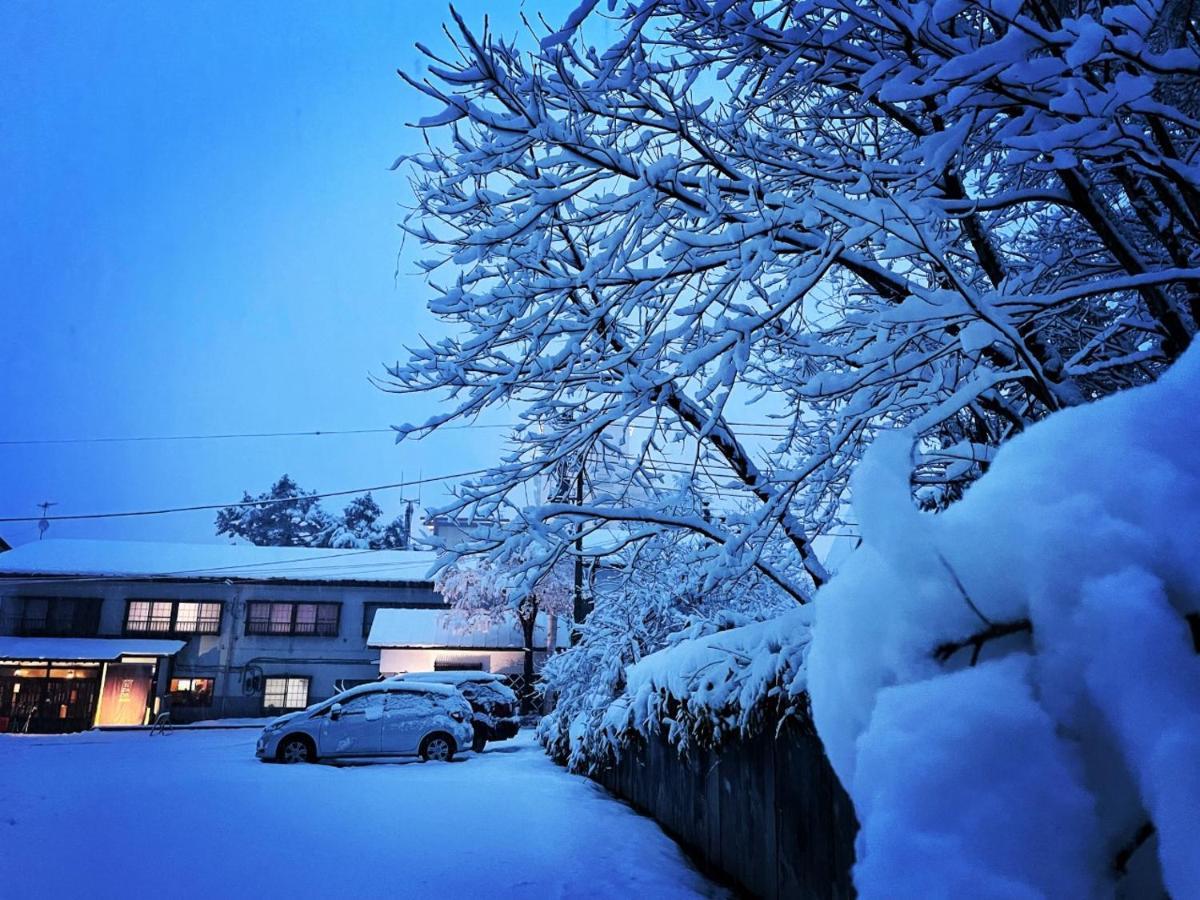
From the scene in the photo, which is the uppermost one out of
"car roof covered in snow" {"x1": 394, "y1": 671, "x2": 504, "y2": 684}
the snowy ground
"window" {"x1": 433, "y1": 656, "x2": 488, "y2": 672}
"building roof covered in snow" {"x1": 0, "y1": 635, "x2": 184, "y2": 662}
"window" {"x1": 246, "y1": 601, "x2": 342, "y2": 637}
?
"window" {"x1": 246, "y1": 601, "x2": 342, "y2": 637}

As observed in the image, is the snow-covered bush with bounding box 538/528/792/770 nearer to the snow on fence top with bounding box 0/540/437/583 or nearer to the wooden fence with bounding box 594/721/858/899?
the wooden fence with bounding box 594/721/858/899

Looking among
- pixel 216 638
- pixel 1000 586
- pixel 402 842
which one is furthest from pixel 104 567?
pixel 1000 586

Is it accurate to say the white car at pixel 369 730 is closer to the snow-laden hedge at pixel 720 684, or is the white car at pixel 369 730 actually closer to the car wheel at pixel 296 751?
the car wheel at pixel 296 751

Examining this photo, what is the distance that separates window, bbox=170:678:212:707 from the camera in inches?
1339

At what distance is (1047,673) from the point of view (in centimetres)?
90

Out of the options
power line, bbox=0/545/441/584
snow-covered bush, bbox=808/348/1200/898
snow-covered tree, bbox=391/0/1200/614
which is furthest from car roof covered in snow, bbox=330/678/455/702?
power line, bbox=0/545/441/584

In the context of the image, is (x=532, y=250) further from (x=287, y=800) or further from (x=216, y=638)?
(x=216, y=638)

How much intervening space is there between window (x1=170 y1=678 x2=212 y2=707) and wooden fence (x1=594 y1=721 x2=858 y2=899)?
113 feet

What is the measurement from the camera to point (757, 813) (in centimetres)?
439

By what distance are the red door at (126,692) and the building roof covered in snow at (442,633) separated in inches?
413

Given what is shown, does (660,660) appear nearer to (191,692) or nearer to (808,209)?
(808,209)

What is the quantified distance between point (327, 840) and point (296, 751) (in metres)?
10.2

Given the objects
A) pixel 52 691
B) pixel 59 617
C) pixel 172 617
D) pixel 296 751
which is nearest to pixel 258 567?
pixel 172 617

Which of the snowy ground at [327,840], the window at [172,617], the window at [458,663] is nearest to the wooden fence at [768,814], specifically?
the snowy ground at [327,840]
